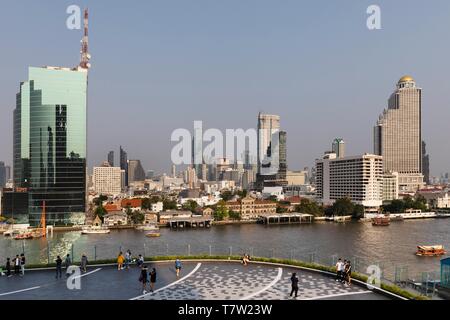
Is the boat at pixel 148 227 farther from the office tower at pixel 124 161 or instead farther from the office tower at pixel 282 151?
the office tower at pixel 124 161

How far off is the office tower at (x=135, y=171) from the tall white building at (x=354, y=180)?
321ft

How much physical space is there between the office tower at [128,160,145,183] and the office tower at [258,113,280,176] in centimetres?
5280

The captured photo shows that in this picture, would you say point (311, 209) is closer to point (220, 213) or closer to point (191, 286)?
point (220, 213)

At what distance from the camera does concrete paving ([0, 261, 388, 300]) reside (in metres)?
8.23

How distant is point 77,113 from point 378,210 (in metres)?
43.3

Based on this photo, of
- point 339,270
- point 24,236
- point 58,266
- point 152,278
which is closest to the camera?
point 152,278

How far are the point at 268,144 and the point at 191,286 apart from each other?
372 feet

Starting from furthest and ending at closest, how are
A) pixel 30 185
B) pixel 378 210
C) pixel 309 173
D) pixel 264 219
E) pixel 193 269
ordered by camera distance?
pixel 309 173 < pixel 378 210 < pixel 264 219 < pixel 30 185 < pixel 193 269

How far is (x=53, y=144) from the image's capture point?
48312 mm

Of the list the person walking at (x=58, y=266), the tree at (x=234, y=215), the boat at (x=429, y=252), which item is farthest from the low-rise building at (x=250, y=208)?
the person walking at (x=58, y=266)

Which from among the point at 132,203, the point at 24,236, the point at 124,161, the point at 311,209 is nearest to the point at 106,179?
the point at 124,161
